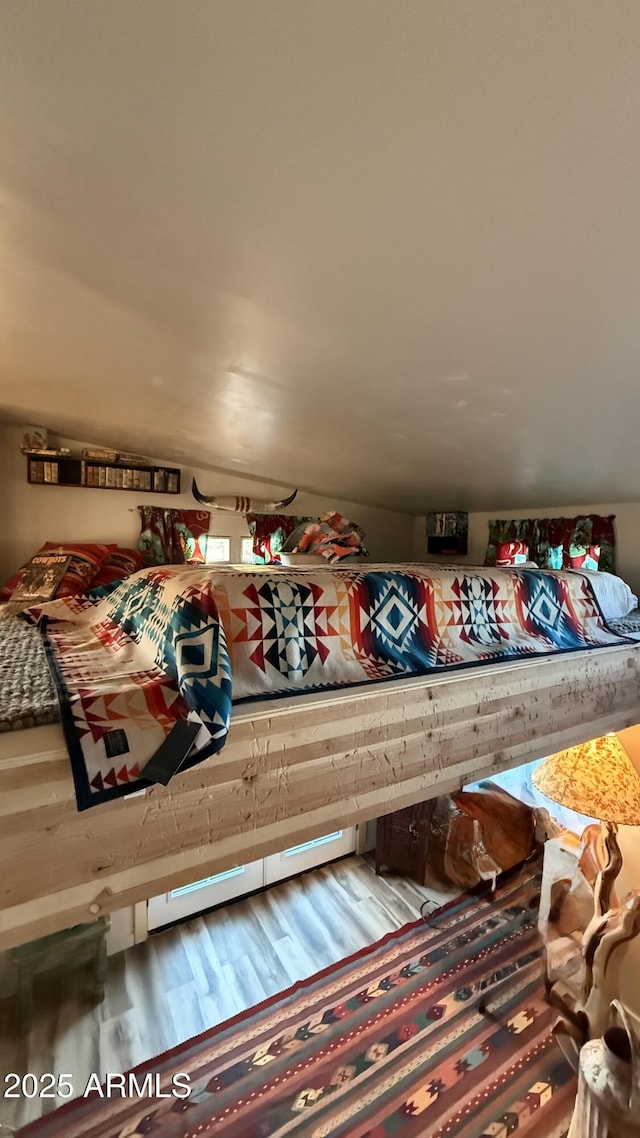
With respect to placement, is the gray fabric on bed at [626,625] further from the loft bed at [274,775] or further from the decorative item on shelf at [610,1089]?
the decorative item on shelf at [610,1089]

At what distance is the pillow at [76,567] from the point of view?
120 inches

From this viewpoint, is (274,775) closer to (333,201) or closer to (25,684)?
(25,684)

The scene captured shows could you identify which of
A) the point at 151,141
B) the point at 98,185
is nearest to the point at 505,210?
the point at 151,141

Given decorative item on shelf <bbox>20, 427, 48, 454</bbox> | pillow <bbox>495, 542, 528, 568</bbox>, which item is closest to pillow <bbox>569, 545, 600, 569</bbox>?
pillow <bbox>495, 542, 528, 568</bbox>

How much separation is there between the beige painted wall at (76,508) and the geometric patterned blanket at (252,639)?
1.57 m

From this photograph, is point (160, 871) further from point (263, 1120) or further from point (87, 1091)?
point (87, 1091)

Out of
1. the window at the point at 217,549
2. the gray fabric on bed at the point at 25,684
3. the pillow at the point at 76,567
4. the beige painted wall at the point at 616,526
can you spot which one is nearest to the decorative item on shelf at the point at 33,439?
the pillow at the point at 76,567

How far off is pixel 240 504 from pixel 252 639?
308cm

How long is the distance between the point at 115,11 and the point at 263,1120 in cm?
317

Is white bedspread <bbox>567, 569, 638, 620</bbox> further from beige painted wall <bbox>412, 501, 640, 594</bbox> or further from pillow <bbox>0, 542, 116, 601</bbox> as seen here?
pillow <bbox>0, 542, 116, 601</bbox>

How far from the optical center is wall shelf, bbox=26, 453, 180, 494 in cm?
345

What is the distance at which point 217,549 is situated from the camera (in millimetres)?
4324

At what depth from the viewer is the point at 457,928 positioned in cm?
274

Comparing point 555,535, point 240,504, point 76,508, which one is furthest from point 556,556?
point 76,508
